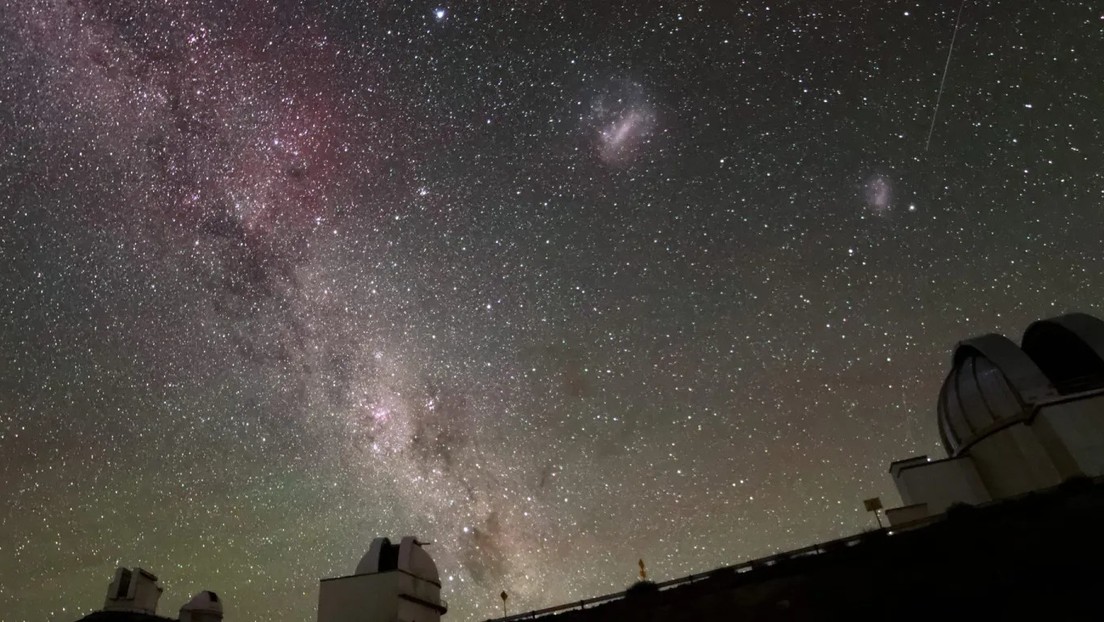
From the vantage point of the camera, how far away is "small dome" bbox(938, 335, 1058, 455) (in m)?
19.2

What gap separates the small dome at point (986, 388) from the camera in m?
19.2

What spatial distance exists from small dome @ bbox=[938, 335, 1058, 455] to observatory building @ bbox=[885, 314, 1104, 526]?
26 mm

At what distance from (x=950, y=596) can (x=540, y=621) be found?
337 inches

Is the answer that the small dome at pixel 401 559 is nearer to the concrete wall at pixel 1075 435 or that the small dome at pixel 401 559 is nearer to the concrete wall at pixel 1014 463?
the concrete wall at pixel 1014 463

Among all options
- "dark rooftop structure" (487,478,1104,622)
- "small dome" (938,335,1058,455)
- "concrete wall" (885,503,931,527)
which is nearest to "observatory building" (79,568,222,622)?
"dark rooftop structure" (487,478,1104,622)

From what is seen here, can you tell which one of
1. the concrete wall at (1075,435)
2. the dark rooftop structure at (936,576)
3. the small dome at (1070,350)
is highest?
the small dome at (1070,350)

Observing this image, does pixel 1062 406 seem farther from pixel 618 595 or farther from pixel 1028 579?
pixel 618 595

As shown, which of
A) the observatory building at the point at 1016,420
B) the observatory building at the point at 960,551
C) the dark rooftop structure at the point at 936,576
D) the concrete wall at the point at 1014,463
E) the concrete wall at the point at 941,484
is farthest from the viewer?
the concrete wall at the point at 941,484

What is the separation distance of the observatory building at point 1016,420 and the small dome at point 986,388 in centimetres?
3

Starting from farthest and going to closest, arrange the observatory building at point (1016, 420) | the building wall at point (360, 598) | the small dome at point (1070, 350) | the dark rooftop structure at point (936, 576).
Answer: the small dome at point (1070, 350) → the building wall at point (360, 598) → the observatory building at point (1016, 420) → the dark rooftop structure at point (936, 576)

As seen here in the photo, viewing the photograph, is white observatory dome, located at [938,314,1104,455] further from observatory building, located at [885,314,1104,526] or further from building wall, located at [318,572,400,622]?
building wall, located at [318,572,400,622]

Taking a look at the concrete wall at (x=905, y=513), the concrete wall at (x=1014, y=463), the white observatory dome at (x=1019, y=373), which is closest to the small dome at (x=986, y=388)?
the white observatory dome at (x=1019, y=373)

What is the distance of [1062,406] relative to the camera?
17.6 metres

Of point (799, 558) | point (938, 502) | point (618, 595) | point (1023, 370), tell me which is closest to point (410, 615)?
point (618, 595)
